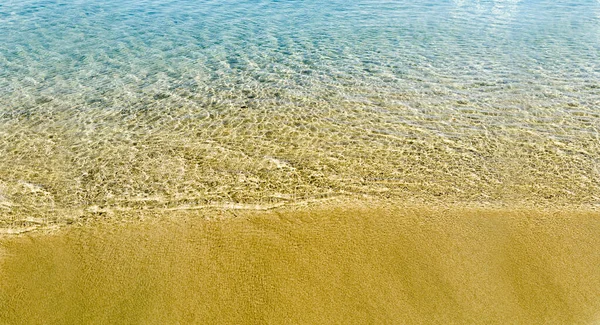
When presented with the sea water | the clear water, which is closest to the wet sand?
the sea water

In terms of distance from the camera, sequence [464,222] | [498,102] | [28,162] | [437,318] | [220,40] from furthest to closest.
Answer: [220,40] → [498,102] → [28,162] → [464,222] → [437,318]

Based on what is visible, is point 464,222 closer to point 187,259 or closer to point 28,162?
point 187,259

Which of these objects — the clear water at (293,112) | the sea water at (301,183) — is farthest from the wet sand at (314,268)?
the clear water at (293,112)

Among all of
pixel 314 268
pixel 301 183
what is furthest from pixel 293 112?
pixel 314 268

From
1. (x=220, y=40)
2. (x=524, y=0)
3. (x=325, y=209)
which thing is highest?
(x=524, y=0)

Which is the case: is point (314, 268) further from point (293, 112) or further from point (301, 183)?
point (293, 112)

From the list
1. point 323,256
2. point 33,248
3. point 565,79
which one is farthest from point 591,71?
point 33,248

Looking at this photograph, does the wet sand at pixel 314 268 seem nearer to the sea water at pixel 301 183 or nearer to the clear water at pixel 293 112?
the sea water at pixel 301 183
